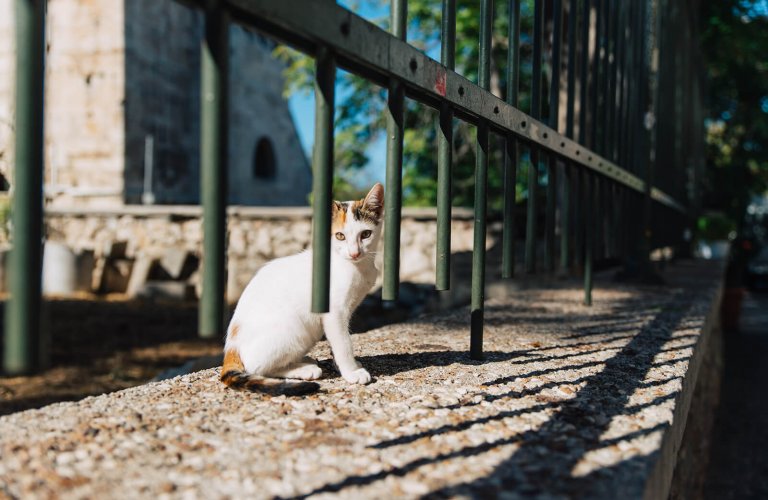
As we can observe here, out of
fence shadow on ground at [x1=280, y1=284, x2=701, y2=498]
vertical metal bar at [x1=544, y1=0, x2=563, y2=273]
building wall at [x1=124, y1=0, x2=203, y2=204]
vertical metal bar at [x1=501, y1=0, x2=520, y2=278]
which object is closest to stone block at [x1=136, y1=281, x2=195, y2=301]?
building wall at [x1=124, y1=0, x2=203, y2=204]

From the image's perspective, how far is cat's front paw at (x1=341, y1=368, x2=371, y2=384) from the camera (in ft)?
6.15

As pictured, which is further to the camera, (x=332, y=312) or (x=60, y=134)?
(x=60, y=134)

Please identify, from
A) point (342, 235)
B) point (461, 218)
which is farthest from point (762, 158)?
point (342, 235)

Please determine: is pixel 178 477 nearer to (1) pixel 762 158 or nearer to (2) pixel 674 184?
(2) pixel 674 184

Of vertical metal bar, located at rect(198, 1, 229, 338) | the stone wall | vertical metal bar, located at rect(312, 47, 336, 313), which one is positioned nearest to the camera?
vertical metal bar, located at rect(198, 1, 229, 338)

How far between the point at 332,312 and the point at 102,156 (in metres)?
9.15

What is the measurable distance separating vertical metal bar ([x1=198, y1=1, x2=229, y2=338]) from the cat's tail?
2.16ft

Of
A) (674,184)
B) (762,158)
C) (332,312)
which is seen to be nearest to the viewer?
(332,312)

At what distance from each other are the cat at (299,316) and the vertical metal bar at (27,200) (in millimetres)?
891

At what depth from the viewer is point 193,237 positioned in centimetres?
920

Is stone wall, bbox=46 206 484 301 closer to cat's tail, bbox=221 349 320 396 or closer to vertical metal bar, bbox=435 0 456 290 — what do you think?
vertical metal bar, bbox=435 0 456 290

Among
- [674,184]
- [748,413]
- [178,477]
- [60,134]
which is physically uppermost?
→ [60,134]

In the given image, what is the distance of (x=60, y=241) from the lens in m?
9.57

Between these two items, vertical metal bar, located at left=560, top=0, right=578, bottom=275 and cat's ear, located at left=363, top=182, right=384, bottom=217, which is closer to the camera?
cat's ear, located at left=363, top=182, right=384, bottom=217
